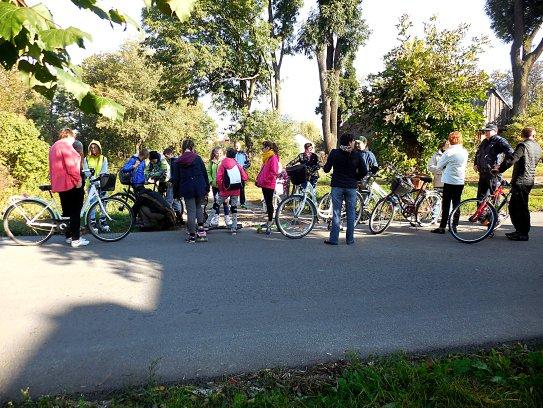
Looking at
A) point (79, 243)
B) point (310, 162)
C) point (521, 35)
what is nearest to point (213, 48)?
point (310, 162)

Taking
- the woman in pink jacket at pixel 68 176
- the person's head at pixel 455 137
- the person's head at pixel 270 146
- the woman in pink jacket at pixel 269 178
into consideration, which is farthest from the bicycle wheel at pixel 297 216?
the woman in pink jacket at pixel 68 176

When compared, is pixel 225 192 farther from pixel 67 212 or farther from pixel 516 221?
pixel 516 221

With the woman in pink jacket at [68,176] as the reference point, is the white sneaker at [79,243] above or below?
below

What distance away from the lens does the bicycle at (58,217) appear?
6875mm

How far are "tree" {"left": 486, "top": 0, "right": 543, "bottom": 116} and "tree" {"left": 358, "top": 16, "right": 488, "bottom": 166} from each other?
20.2m

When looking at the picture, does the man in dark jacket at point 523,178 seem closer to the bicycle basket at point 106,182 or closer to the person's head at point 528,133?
the person's head at point 528,133

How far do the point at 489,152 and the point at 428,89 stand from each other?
2.49m

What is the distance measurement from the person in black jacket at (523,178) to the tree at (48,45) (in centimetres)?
722

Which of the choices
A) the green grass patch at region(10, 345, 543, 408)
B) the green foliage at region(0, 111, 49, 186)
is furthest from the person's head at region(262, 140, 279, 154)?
the green foliage at region(0, 111, 49, 186)

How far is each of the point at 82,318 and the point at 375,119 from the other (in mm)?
→ 8841

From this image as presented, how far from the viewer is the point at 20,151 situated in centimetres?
1442

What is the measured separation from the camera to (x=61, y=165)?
6.58 meters

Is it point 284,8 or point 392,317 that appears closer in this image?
point 392,317

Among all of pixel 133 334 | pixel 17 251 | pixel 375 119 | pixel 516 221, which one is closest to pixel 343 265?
pixel 133 334
